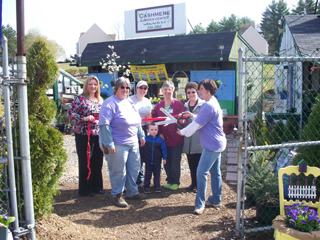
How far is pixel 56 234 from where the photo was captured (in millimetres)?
3260

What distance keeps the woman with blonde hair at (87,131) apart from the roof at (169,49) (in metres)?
7.66

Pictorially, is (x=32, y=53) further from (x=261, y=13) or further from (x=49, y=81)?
(x=261, y=13)

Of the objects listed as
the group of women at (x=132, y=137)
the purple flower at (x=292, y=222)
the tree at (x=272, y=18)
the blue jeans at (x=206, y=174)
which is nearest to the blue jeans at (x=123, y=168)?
the group of women at (x=132, y=137)

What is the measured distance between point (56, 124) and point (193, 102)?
835cm

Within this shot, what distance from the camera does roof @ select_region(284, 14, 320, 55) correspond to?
7.67 metres

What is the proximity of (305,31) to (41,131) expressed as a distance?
862 centimetres

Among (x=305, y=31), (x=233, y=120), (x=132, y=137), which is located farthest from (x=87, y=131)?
(x=305, y=31)

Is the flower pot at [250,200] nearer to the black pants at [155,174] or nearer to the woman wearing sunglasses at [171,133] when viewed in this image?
the woman wearing sunglasses at [171,133]

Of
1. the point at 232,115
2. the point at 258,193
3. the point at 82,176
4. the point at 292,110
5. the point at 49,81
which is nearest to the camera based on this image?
the point at 49,81

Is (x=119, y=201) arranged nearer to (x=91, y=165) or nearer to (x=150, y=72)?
(x=91, y=165)

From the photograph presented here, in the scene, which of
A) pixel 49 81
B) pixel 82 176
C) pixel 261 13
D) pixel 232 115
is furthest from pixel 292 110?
pixel 261 13

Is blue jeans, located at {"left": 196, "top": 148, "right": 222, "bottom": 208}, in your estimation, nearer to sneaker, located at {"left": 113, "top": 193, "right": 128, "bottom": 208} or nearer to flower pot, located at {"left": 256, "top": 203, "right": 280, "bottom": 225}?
flower pot, located at {"left": 256, "top": 203, "right": 280, "bottom": 225}

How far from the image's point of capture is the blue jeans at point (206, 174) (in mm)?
3871

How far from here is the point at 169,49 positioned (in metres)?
12.7
